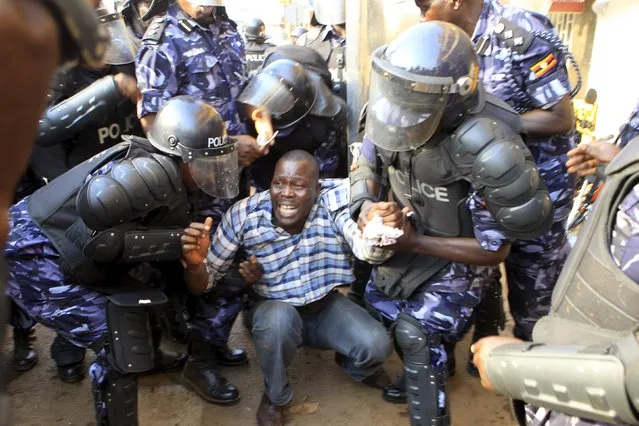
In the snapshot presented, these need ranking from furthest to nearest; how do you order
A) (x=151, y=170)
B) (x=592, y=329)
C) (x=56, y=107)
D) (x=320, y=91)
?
(x=320, y=91) < (x=56, y=107) < (x=151, y=170) < (x=592, y=329)

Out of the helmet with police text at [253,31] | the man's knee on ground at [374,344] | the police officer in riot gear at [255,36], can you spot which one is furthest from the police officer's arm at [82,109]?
the helmet with police text at [253,31]

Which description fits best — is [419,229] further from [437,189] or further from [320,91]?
[320,91]

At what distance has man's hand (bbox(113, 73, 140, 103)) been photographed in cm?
304

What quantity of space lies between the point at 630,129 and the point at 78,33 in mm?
2516

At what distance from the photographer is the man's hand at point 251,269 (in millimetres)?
2945

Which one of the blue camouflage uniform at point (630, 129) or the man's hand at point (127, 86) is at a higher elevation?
the man's hand at point (127, 86)

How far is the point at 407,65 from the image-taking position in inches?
84.7

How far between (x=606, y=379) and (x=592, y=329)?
0.19 meters

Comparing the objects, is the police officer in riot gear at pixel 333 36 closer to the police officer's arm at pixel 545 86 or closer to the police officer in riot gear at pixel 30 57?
the police officer's arm at pixel 545 86

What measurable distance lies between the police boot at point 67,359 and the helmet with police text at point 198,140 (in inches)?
49.0

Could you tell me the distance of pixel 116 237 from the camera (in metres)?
2.36

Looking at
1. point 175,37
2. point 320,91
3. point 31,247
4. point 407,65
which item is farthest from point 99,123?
point 407,65

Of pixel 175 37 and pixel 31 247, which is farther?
pixel 175 37

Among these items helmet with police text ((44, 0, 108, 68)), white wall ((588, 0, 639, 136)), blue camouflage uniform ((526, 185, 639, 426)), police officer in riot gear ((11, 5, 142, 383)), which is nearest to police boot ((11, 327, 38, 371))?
police officer in riot gear ((11, 5, 142, 383))
